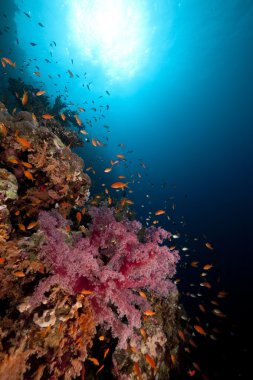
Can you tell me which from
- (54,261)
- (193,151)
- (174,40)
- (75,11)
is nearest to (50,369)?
(54,261)

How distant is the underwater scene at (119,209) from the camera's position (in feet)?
9.99

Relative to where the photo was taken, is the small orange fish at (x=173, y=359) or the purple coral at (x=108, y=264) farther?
the small orange fish at (x=173, y=359)

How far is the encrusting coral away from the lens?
8.96ft

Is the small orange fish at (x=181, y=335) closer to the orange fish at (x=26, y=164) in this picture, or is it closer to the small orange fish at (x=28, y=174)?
the small orange fish at (x=28, y=174)

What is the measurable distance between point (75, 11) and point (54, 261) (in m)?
47.6

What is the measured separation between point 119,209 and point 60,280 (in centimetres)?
658

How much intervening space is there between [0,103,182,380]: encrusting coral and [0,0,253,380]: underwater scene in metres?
0.02

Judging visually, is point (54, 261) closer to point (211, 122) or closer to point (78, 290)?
point (78, 290)

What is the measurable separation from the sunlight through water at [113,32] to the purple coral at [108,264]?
40.7 meters

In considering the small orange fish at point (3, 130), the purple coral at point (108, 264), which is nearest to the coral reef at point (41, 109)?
the small orange fish at point (3, 130)

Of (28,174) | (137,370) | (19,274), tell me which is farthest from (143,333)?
(28,174)

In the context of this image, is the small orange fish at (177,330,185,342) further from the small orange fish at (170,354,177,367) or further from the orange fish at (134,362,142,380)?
the orange fish at (134,362,142,380)

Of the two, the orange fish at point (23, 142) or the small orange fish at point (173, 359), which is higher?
the orange fish at point (23, 142)

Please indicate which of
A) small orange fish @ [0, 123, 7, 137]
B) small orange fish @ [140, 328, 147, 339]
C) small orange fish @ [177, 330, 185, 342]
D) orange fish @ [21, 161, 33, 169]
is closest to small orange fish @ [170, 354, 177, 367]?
small orange fish @ [177, 330, 185, 342]
